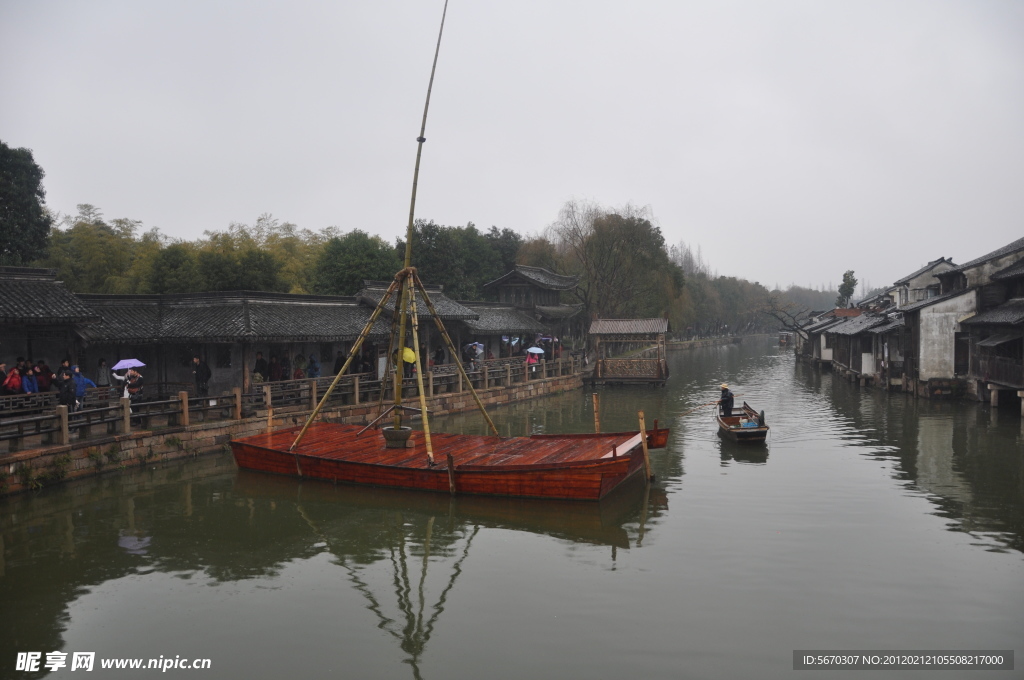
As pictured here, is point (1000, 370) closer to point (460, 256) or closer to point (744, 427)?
point (744, 427)

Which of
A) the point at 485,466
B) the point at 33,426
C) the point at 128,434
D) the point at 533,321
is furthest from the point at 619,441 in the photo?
the point at 533,321

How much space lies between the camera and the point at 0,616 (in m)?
9.15

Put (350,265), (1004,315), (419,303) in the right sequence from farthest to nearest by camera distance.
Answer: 1. (350,265)
2. (419,303)
3. (1004,315)

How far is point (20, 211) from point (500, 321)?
26225 mm

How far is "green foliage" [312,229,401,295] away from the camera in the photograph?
39031 millimetres

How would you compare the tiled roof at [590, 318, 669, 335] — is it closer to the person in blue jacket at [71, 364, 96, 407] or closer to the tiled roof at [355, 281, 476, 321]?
the tiled roof at [355, 281, 476, 321]

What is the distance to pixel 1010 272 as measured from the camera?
27312mm

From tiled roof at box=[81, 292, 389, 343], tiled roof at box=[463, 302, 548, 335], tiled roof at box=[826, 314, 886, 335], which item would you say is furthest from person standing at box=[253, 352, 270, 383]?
tiled roof at box=[826, 314, 886, 335]

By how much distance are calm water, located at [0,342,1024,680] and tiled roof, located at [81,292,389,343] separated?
17.7 ft

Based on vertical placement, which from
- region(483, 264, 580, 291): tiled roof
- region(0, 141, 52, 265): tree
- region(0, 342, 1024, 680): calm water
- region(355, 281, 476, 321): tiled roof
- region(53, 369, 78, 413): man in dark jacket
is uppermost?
region(0, 141, 52, 265): tree

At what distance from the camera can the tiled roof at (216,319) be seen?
21.5 meters

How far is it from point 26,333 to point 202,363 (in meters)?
4.57

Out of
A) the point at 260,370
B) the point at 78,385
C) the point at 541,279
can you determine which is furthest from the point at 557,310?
the point at 78,385

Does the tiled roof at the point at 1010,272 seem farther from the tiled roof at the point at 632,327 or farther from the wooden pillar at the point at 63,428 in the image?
the wooden pillar at the point at 63,428
